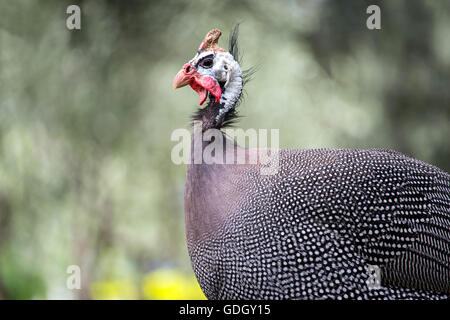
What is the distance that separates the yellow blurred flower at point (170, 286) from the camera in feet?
16.9

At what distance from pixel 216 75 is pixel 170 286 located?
2968 mm

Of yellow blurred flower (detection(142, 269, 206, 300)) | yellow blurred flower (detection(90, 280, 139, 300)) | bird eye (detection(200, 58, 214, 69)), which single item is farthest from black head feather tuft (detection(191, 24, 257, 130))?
yellow blurred flower (detection(90, 280, 139, 300))

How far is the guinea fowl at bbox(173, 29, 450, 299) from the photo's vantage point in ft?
8.68

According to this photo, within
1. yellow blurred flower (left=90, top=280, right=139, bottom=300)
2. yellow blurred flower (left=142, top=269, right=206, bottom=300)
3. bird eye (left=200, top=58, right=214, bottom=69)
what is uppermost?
bird eye (left=200, top=58, right=214, bottom=69)

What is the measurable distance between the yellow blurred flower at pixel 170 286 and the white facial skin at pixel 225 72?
2602 millimetres

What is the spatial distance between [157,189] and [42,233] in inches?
51.1

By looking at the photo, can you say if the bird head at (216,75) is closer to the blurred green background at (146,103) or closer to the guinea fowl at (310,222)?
the guinea fowl at (310,222)

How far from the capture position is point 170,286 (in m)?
→ 5.36

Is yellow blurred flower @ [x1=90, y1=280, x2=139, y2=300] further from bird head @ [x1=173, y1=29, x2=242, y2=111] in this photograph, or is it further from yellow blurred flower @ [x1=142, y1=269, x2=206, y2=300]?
bird head @ [x1=173, y1=29, x2=242, y2=111]

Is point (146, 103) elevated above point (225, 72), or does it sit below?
above
